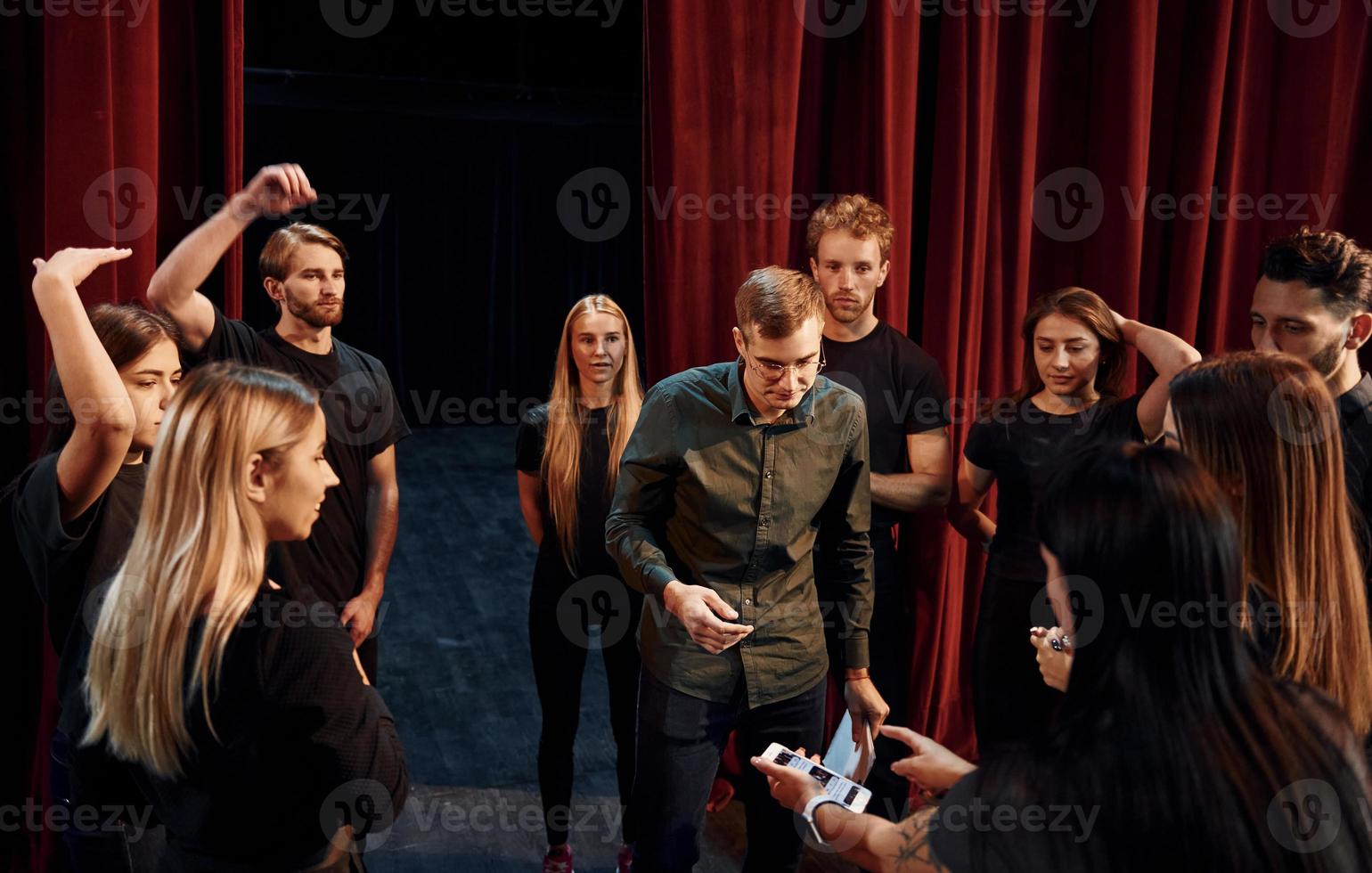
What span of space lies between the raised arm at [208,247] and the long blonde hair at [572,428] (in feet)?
2.48

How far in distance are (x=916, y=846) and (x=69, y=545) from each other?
1.37 meters

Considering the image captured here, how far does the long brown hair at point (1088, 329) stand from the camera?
2.50 m

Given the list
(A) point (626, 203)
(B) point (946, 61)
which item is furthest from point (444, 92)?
(B) point (946, 61)

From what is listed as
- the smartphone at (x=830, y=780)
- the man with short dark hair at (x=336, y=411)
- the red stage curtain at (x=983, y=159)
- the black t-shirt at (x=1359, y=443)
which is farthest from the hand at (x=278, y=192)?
the black t-shirt at (x=1359, y=443)

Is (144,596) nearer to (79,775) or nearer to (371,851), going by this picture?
(79,775)

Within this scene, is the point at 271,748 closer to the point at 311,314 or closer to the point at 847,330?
the point at 311,314

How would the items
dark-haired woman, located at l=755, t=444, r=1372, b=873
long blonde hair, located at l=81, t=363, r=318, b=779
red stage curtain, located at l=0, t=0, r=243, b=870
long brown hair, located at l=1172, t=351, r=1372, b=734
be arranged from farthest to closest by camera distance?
red stage curtain, located at l=0, t=0, r=243, b=870, long brown hair, located at l=1172, t=351, r=1372, b=734, long blonde hair, located at l=81, t=363, r=318, b=779, dark-haired woman, located at l=755, t=444, r=1372, b=873

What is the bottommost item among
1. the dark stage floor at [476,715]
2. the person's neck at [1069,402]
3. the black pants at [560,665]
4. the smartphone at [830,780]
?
the dark stage floor at [476,715]

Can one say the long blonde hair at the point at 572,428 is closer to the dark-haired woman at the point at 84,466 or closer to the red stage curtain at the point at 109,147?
the red stage curtain at the point at 109,147

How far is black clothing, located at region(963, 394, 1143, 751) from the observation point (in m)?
2.46

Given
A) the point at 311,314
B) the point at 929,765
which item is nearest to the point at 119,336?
the point at 311,314

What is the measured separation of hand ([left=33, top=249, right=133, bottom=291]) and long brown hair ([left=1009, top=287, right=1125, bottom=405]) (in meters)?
Answer: 1.99

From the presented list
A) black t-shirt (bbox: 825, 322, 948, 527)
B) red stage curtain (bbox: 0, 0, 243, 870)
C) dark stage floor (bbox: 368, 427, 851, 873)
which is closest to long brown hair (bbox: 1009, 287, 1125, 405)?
black t-shirt (bbox: 825, 322, 948, 527)

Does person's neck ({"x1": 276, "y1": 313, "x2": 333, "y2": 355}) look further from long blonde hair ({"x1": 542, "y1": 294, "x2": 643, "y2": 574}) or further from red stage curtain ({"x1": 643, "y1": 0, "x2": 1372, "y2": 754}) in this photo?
red stage curtain ({"x1": 643, "y1": 0, "x2": 1372, "y2": 754})
